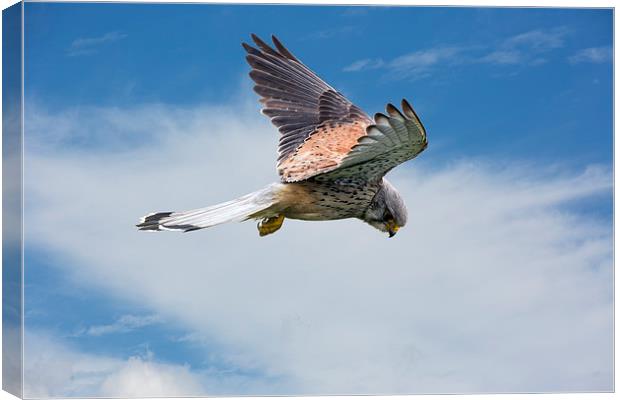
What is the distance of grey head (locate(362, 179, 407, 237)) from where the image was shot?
19.6 feet

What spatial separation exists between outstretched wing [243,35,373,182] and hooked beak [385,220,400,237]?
20.0 inches

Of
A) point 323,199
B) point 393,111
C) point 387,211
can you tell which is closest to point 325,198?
point 323,199

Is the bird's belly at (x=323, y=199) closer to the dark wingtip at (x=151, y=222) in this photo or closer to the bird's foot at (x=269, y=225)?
the bird's foot at (x=269, y=225)

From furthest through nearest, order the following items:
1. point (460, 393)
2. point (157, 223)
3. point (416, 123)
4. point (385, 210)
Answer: point (460, 393) → point (385, 210) → point (157, 223) → point (416, 123)

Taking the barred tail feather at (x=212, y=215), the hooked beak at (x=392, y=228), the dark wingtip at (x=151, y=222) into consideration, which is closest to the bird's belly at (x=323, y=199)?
the barred tail feather at (x=212, y=215)

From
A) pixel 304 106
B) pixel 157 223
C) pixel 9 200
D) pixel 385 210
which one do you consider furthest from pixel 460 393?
pixel 9 200

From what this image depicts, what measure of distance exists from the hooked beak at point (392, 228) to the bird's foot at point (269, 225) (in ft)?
2.00

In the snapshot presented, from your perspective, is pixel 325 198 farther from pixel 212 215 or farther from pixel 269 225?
pixel 212 215

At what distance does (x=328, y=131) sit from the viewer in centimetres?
628

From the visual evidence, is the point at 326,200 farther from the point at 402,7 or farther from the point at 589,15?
the point at 589,15

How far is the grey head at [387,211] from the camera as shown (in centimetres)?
599

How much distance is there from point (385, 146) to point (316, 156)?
2.53 ft

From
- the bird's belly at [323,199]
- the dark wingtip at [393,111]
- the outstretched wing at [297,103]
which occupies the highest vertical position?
the outstretched wing at [297,103]

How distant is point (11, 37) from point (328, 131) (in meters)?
2.00
